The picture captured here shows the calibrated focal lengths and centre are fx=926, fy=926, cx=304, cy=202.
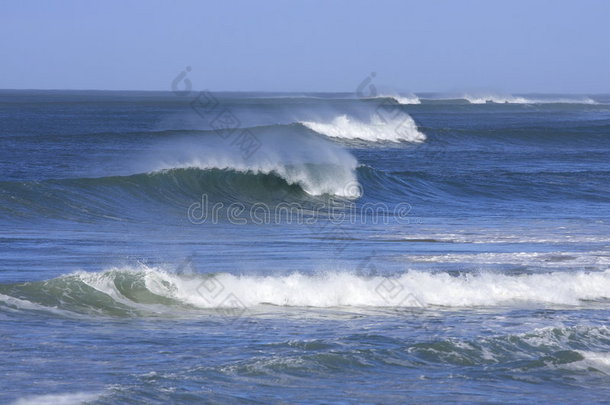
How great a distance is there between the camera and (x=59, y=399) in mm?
7488

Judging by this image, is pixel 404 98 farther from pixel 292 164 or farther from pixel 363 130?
pixel 292 164

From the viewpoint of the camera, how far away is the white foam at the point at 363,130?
5000cm

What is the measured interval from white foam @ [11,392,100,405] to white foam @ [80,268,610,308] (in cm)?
397

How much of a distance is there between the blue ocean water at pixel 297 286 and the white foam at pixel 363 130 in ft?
69.5

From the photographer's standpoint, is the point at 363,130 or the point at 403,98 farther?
the point at 403,98

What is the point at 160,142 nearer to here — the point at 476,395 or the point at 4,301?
the point at 4,301

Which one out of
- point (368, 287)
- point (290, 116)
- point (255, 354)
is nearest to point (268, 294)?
point (368, 287)

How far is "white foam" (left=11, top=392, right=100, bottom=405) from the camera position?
7.40 m

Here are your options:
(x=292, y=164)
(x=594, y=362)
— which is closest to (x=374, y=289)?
(x=594, y=362)

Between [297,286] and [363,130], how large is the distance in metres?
39.1

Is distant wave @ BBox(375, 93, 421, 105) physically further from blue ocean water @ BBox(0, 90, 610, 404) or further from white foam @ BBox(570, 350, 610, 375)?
white foam @ BBox(570, 350, 610, 375)

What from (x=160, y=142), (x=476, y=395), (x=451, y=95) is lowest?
(x=476, y=395)

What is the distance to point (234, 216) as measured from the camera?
824 inches

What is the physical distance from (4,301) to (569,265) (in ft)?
28.2
